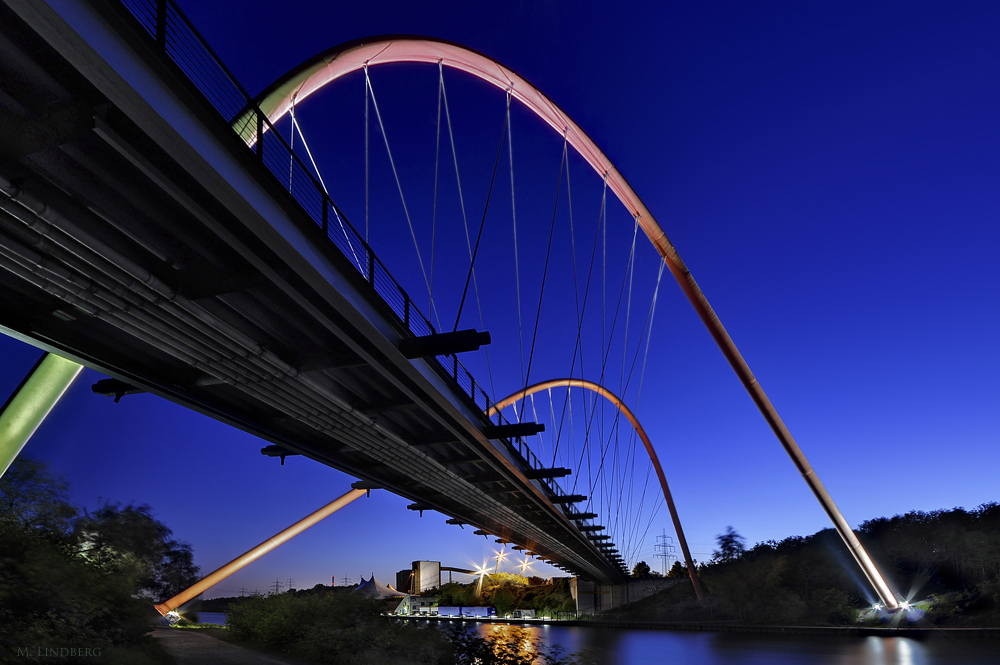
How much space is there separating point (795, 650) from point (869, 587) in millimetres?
46340

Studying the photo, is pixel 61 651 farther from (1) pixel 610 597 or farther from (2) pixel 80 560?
(1) pixel 610 597

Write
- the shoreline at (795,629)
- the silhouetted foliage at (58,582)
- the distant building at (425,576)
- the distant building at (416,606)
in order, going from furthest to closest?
the distant building at (425,576)
the distant building at (416,606)
the shoreline at (795,629)
the silhouetted foliage at (58,582)

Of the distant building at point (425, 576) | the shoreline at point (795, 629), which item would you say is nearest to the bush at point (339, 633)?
the shoreline at point (795, 629)

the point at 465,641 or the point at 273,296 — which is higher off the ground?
the point at 273,296

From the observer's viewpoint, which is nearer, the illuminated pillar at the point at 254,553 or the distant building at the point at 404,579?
the illuminated pillar at the point at 254,553

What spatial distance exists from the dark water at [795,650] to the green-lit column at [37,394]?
1119 inches

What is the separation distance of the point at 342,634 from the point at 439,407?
10.6 m

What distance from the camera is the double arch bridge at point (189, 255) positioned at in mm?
7371

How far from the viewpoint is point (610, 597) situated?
341 ft

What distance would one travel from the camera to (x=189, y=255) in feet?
34.7

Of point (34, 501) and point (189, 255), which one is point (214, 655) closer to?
point (34, 501)

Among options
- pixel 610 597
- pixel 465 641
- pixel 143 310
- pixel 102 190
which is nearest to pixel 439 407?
pixel 143 310

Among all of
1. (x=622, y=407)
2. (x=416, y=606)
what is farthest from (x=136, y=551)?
(x=416, y=606)

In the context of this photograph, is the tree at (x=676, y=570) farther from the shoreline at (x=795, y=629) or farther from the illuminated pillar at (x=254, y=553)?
the illuminated pillar at (x=254, y=553)
